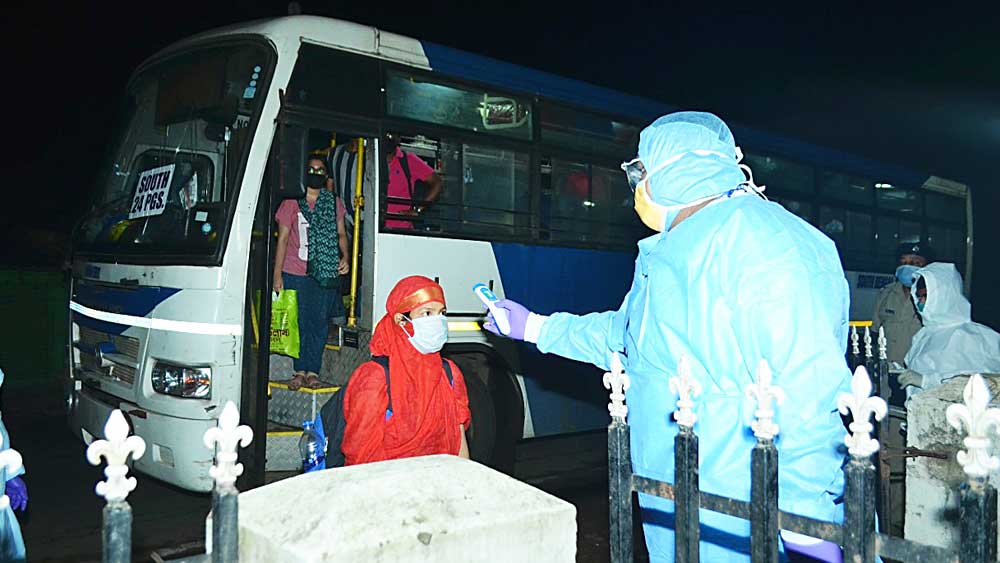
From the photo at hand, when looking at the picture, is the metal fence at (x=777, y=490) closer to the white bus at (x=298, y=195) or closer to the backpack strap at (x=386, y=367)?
the backpack strap at (x=386, y=367)

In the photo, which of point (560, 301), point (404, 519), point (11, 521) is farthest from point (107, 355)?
point (404, 519)

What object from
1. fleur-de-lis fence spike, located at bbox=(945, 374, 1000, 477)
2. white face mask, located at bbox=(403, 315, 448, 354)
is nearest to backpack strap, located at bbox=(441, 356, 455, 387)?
white face mask, located at bbox=(403, 315, 448, 354)

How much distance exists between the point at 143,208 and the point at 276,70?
4.76ft

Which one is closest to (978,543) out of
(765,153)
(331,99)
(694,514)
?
(694,514)

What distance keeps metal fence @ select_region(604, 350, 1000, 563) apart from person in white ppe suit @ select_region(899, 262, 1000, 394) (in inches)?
144

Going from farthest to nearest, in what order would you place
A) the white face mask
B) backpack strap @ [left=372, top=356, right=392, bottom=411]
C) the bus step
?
1. the bus step
2. the white face mask
3. backpack strap @ [left=372, top=356, right=392, bottom=411]

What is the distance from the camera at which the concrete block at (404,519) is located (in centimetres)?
152

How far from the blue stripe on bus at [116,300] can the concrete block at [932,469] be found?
4330mm

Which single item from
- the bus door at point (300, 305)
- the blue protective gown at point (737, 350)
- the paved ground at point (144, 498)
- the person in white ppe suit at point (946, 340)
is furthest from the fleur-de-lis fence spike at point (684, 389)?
the person in white ppe suit at point (946, 340)

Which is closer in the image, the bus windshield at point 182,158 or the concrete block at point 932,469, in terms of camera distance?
the concrete block at point 932,469

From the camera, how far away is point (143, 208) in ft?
18.5

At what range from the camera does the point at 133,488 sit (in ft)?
4.91

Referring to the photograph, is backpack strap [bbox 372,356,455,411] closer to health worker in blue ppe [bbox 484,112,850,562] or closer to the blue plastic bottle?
the blue plastic bottle

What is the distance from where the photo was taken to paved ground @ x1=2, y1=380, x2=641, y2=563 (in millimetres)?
5176
